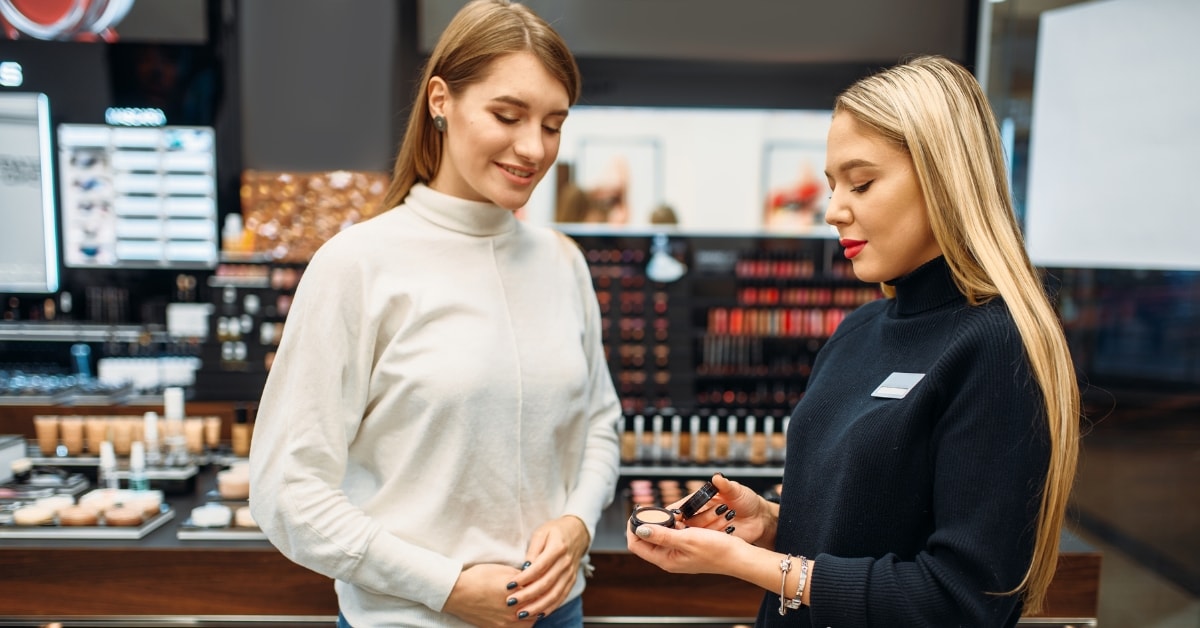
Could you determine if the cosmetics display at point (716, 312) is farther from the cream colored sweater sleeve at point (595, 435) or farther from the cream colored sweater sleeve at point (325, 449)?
the cream colored sweater sleeve at point (325, 449)

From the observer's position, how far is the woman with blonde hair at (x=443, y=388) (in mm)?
1228

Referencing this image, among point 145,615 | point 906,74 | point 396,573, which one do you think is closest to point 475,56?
point 906,74

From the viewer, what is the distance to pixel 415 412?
1.28 metres

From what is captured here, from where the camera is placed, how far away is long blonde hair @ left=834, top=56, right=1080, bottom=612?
96cm

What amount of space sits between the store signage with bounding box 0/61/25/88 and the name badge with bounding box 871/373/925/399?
5.79 metres

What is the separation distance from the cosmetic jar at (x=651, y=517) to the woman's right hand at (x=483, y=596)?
0.26 m

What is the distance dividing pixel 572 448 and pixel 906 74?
891 mm

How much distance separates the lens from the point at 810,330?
471 cm

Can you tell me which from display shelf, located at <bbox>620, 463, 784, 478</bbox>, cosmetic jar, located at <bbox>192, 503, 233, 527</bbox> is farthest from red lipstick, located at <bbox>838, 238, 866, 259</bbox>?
cosmetic jar, located at <bbox>192, 503, 233, 527</bbox>

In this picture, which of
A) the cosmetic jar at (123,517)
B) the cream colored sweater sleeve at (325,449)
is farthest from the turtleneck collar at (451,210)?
the cosmetic jar at (123,517)

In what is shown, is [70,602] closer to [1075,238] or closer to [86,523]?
[86,523]

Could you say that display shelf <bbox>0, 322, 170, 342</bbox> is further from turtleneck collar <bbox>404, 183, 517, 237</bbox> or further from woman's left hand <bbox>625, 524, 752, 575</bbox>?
woman's left hand <bbox>625, 524, 752, 575</bbox>

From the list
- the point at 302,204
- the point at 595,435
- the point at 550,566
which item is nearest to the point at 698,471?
the point at 595,435

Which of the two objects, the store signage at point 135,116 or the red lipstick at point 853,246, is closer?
the red lipstick at point 853,246
